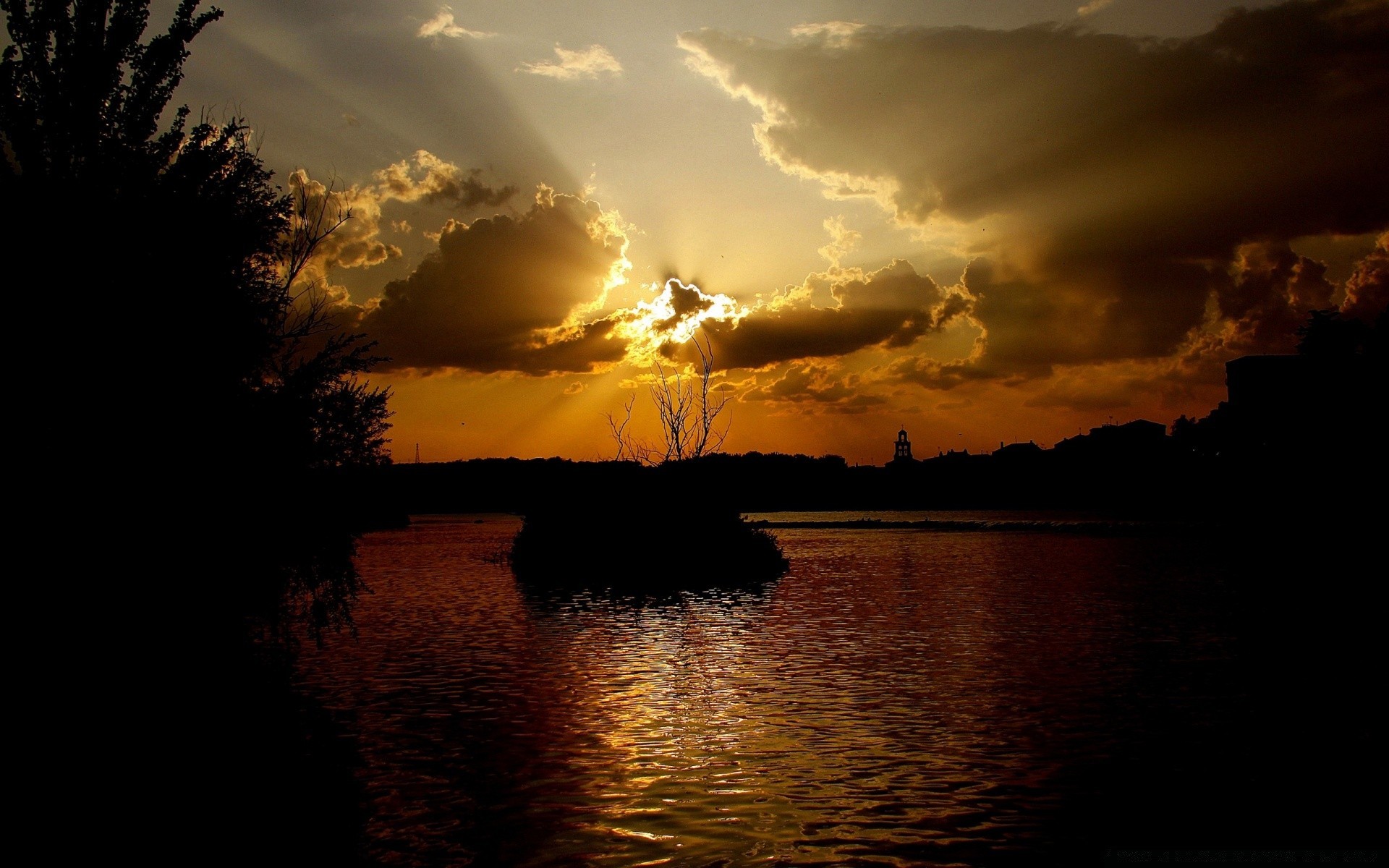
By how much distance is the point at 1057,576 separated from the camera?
127 ft

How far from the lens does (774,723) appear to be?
13.9 m

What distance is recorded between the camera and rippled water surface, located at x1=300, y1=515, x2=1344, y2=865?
374 inches

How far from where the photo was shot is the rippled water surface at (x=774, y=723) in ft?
31.1

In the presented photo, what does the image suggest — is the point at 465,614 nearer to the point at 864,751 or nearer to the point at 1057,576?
the point at 864,751

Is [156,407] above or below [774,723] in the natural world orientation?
above

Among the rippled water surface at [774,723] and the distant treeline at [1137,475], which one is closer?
the rippled water surface at [774,723]

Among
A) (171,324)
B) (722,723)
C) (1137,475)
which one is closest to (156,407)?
(171,324)

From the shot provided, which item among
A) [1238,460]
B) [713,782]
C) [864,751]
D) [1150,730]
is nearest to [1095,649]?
[1150,730]

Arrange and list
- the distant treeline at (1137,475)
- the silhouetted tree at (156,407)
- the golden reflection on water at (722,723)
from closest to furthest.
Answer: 1. the golden reflection on water at (722,723)
2. the silhouetted tree at (156,407)
3. the distant treeline at (1137,475)

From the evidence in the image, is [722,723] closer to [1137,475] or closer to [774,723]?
[774,723]

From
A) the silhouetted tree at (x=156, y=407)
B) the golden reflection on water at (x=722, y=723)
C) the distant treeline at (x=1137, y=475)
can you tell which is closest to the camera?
the golden reflection on water at (x=722, y=723)

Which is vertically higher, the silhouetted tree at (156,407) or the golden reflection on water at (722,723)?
the silhouetted tree at (156,407)

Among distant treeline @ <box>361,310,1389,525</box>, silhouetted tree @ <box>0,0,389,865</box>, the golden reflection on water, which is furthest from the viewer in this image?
distant treeline @ <box>361,310,1389,525</box>

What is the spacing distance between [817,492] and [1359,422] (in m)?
124
